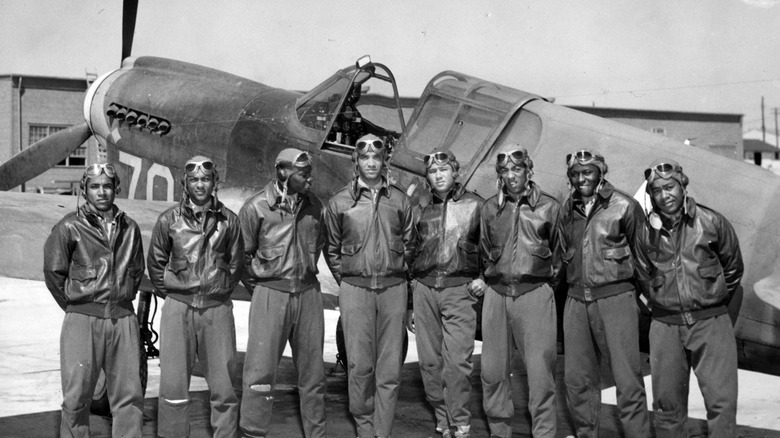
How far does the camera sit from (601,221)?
5859 mm

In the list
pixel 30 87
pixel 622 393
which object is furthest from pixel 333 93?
pixel 30 87

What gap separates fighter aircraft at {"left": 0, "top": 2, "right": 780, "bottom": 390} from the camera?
19.8 feet

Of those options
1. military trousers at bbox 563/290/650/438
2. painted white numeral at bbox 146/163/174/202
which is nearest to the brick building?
painted white numeral at bbox 146/163/174/202

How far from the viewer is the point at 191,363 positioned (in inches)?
229

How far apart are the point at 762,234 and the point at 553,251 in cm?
138

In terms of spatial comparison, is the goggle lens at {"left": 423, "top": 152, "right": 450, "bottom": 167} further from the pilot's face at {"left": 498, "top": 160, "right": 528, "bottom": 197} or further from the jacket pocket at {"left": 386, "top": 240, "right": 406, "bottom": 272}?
the jacket pocket at {"left": 386, "top": 240, "right": 406, "bottom": 272}

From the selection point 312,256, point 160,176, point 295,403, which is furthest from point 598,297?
point 160,176

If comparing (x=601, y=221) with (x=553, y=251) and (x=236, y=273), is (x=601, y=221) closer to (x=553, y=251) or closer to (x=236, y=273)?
(x=553, y=251)

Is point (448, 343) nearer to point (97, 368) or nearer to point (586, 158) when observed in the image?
point (586, 158)

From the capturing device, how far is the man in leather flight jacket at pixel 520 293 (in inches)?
231

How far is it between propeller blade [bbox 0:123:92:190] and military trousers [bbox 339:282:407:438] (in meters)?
6.25

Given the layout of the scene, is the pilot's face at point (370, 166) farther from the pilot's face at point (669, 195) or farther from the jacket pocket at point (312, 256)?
the pilot's face at point (669, 195)

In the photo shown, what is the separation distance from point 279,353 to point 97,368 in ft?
3.87

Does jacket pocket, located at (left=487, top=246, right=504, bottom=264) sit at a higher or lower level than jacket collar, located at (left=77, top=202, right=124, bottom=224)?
lower
